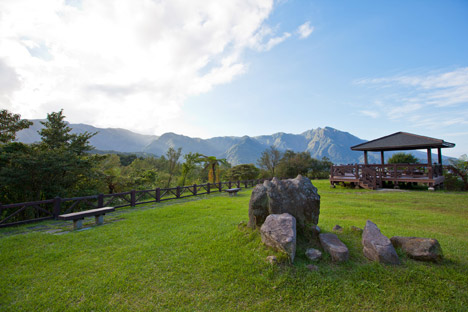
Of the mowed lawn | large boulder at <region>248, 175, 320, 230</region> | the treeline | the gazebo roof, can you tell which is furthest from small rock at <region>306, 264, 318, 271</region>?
the gazebo roof

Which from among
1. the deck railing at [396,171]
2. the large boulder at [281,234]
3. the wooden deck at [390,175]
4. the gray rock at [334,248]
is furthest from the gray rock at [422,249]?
the deck railing at [396,171]

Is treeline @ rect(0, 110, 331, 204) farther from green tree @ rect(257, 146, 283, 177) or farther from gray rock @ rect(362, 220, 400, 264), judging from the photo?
green tree @ rect(257, 146, 283, 177)

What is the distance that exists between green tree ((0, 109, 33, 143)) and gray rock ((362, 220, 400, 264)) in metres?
14.5

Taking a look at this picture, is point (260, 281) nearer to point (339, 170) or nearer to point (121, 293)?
point (121, 293)

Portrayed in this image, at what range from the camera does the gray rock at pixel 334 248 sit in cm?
335

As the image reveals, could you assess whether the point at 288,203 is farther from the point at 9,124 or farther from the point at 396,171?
the point at 396,171

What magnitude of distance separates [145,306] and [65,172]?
376 inches

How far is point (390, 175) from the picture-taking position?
14.7 metres

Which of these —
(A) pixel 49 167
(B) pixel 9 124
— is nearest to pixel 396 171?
(A) pixel 49 167

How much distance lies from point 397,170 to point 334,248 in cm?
1510

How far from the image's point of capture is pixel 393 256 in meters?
3.24

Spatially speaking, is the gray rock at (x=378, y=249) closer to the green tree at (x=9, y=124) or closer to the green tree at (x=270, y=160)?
the green tree at (x=9, y=124)

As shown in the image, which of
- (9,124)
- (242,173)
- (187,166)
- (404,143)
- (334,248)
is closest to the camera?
(334,248)

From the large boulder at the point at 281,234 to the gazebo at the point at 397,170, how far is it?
13.6 meters
